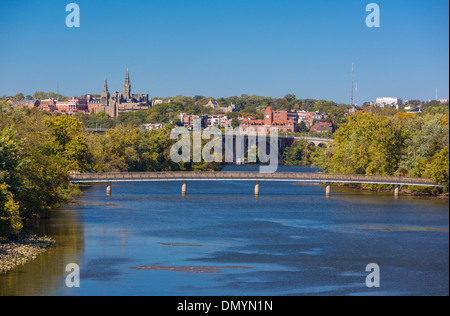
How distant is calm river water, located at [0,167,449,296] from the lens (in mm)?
30656

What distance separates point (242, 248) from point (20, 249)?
12378 millimetres

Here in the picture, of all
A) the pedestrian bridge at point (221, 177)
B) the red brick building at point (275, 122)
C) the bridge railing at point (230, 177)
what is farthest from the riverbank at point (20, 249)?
the red brick building at point (275, 122)

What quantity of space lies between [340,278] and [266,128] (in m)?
150

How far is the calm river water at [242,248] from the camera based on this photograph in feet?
101

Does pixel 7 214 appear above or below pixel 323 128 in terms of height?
below

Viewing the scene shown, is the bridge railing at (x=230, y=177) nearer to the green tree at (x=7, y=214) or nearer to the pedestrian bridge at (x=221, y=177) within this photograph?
the pedestrian bridge at (x=221, y=177)

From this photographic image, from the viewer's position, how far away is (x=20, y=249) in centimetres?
3644

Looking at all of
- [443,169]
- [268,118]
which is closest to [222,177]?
[443,169]

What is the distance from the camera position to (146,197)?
227 ft

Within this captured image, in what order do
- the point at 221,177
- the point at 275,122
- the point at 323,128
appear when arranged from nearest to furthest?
the point at 221,177 < the point at 323,128 < the point at 275,122

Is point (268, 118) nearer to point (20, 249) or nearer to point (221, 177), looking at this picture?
point (221, 177)

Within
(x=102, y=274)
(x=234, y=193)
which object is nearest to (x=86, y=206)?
(x=234, y=193)

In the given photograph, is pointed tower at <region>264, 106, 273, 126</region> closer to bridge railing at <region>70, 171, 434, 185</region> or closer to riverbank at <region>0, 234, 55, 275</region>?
bridge railing at <region>70, 171, 434, 185</region>

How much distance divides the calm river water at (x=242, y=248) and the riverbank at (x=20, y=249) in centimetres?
60
